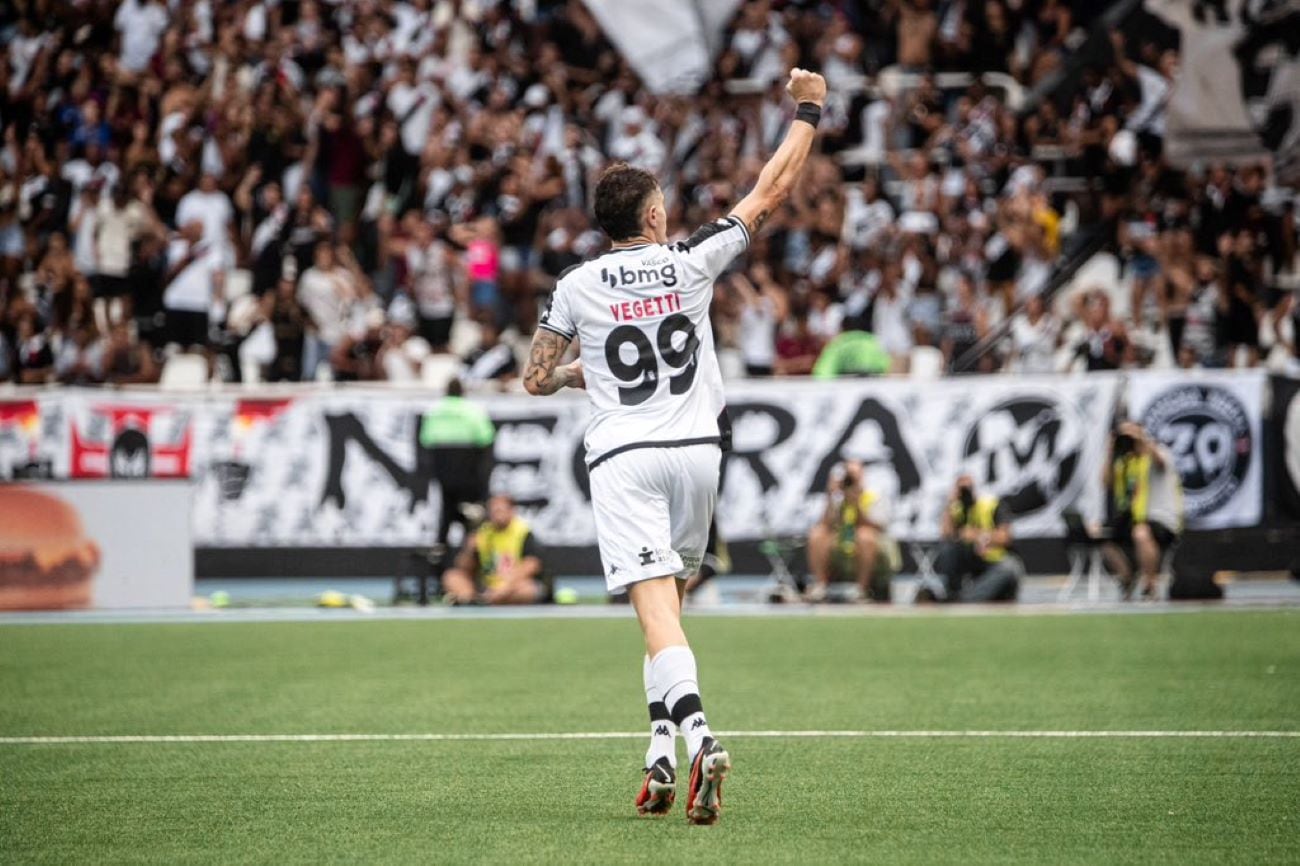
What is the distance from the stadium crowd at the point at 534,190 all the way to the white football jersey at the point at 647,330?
14703 millimetres

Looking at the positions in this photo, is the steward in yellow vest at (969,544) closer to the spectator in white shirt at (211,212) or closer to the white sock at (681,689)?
the spectator in white shirt at (211,212)

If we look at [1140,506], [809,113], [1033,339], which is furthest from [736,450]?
[809,113]

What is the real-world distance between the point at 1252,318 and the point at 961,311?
324 centimetres

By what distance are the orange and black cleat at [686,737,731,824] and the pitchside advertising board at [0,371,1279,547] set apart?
14.6 meters

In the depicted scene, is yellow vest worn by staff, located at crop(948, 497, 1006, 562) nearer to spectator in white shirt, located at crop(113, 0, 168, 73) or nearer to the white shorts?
the white shorts

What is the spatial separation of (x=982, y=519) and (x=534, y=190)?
777 cm

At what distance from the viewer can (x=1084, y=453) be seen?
838 inches

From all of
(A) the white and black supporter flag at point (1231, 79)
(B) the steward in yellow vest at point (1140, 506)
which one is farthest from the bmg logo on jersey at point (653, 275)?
(A) the white and black supporter flag at point (1231, 79)

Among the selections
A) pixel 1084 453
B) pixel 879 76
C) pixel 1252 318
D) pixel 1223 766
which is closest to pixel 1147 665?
pixel 1223 766

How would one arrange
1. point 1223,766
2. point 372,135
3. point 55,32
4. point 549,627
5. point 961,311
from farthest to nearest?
point 55,32
point 372,135
point 961,311
point 549,627
point 1223,766

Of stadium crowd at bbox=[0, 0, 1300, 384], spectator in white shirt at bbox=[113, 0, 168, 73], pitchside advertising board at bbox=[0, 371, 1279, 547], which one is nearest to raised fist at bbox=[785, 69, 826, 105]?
pitchside advertising board at bbox=[0, 371, 1279, 547]

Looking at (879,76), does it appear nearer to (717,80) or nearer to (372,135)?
(717,80)

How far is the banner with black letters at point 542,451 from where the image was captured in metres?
21.4

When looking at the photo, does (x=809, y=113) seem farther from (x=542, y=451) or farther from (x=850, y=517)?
(x=542, y=451)
